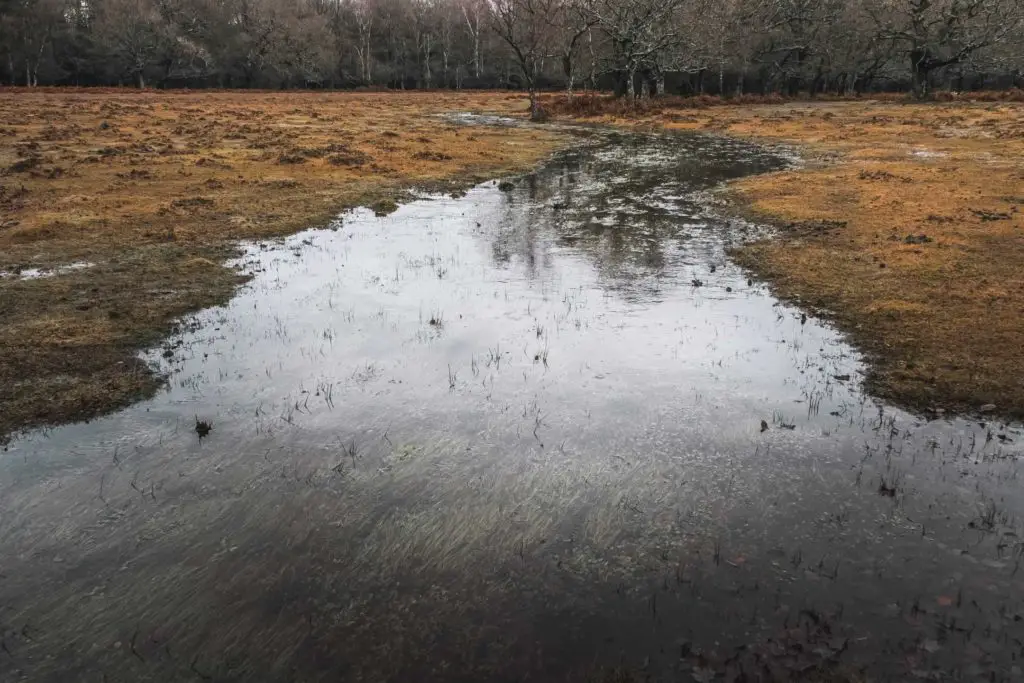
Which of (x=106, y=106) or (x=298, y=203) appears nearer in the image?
(x=298, y=203)

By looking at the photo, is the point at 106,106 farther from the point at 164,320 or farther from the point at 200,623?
the point at 200,623

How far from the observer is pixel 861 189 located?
23641 millimetres

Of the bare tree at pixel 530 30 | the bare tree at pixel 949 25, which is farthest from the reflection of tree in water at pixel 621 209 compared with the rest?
the bare tree at pixel 949 25

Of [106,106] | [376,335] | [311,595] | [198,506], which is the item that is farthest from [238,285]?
[106,106]

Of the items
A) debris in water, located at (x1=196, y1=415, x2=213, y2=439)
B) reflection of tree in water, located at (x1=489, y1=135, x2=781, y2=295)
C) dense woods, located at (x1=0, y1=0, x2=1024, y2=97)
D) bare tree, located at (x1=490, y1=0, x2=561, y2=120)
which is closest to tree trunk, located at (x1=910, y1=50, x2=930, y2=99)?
dense woods, located at (x1=0, y1=0, x2=1024, y2=97)

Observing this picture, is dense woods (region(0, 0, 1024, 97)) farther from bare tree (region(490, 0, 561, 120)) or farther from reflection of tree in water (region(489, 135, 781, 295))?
reflection of tree in water (region(489, 135, 781, 295))

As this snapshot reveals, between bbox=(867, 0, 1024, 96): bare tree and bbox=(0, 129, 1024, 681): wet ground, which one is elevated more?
bbox=(867, 0, 1024, 96): bare tree

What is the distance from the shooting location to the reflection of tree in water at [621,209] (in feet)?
55.1

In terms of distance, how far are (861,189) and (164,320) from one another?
22224mm

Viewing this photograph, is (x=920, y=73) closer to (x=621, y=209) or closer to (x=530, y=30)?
(x=530, y=30)

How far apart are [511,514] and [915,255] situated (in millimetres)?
12955

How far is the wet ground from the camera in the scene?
5.34 m

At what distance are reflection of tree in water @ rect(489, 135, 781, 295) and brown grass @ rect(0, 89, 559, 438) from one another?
4056mm

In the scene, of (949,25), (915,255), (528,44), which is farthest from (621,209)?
(528,44)
